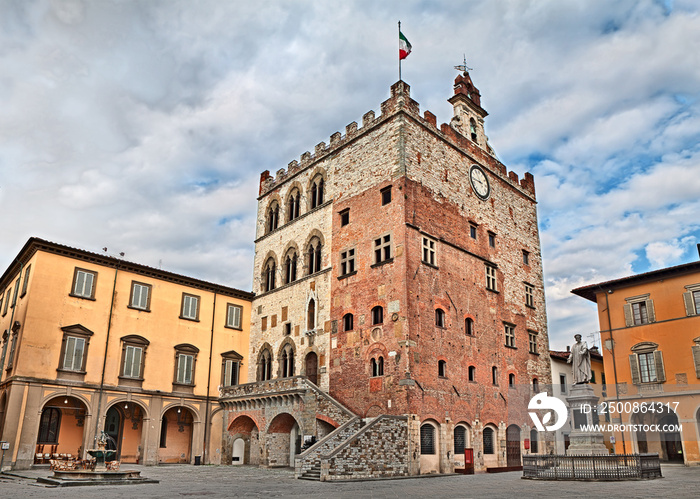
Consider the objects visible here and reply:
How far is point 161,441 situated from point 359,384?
46.5 ft

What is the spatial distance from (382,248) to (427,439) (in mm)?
9469

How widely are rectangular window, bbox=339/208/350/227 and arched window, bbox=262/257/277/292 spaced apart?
6.78m

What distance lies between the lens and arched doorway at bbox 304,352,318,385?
98.2ft

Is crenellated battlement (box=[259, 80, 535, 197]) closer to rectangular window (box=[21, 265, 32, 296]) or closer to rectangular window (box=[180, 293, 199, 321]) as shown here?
rectangular window (box=[180, 293, 199, 321])

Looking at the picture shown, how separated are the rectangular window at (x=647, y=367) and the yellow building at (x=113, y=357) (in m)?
23.7

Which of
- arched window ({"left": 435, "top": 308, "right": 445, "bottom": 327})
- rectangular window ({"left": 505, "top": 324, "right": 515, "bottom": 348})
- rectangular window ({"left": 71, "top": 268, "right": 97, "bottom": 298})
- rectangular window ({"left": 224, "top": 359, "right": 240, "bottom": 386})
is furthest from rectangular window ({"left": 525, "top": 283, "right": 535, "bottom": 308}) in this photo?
rectangular window ({"left": 71, "top": 268, "right": 97, "bottom": 298})

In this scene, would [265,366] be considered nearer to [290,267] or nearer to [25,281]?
[290,267]

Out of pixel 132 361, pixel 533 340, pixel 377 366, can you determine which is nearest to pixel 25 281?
pixel 132 361

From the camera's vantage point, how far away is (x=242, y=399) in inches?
1246

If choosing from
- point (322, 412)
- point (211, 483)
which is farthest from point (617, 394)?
point (211, 483)

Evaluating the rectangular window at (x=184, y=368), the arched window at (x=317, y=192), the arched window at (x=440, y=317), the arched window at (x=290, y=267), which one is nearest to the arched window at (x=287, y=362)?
the arched window at (x=290, y=267)

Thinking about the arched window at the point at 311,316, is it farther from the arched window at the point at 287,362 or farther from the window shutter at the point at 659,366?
the window shutter at the point at 659,366

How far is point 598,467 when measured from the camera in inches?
715

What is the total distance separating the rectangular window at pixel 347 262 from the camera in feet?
97.3
